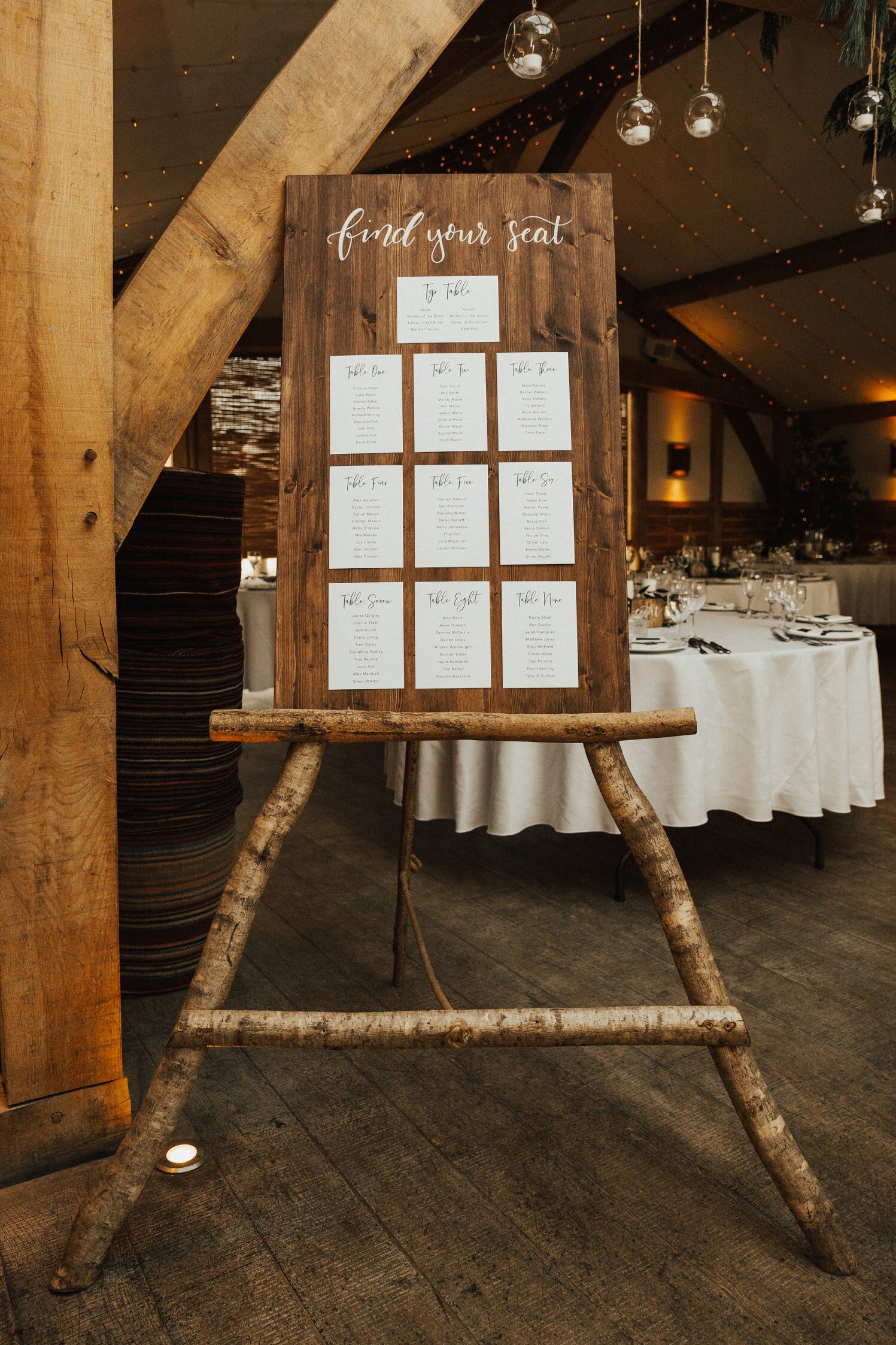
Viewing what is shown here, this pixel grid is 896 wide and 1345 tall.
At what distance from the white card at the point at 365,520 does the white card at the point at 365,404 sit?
41 mm

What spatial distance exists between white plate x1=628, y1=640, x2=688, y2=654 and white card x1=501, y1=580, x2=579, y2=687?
104 cm

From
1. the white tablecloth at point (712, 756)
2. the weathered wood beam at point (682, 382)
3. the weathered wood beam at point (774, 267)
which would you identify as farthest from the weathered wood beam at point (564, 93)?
the white tablecloth at point (712, 756)

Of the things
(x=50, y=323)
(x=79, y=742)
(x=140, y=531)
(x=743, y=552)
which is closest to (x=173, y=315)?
(x=50, y=323)

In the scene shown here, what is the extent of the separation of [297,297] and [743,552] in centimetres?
541

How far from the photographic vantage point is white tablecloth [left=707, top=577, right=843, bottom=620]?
5094mm

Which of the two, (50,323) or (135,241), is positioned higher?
(135,241)

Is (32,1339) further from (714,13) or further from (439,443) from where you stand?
(714,13)

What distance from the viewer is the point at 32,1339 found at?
1.15m

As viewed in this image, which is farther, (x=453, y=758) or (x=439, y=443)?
(x=453, y=758)

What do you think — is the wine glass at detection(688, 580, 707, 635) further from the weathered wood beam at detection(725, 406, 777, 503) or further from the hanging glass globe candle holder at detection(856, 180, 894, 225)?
the weathered wood beam at detection(725, 406, 777, 503)

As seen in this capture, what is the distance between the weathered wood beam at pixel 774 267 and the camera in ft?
24.5

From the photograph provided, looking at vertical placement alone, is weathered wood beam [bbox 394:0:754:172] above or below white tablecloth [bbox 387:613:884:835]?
above

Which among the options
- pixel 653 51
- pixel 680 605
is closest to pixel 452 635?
pixel 680 605

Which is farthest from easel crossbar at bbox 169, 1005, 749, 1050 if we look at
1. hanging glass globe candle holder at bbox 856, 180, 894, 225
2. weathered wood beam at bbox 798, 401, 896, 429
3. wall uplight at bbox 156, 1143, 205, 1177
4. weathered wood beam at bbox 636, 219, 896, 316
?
weathered wood beam at bbox 798, 401, 896, 429
